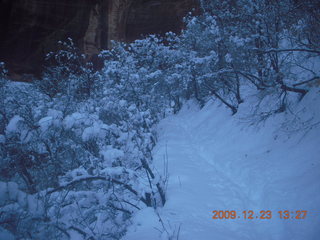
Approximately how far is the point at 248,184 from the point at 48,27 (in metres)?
18.0

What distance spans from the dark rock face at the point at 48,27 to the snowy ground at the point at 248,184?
1342 centimetres

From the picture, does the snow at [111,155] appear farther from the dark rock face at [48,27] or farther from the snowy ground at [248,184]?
the dark rock face at [48,27]

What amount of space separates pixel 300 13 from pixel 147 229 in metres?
7.41

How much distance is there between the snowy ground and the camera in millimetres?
3404

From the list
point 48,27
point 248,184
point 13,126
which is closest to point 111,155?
point 13,126

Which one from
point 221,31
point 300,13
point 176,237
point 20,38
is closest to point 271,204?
point 176,237

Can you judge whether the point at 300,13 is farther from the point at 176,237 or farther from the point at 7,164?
the point at 7,164

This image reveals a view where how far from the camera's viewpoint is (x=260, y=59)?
7113mm

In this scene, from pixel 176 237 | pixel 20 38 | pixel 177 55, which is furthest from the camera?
pixel 20 38

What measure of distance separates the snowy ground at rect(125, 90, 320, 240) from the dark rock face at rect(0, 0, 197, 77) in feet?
44.0
